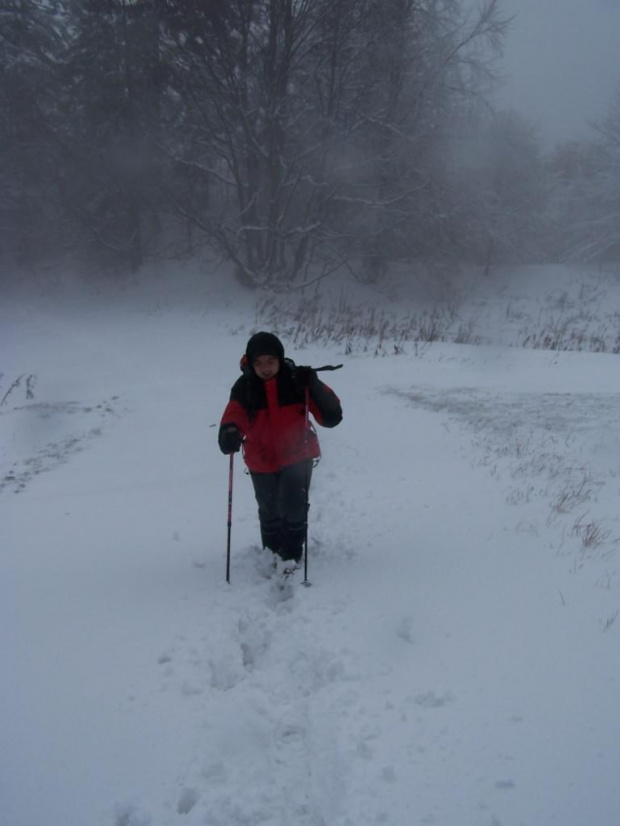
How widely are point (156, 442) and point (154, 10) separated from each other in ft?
62.4

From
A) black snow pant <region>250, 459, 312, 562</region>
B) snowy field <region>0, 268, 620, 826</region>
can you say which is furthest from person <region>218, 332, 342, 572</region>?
snowy field <region>0, 268, 620, 826</region>

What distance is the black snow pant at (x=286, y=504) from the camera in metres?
4.03

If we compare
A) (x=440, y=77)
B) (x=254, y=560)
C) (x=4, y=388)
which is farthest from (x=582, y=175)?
(x=254, y=560)

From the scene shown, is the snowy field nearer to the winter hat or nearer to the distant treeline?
the winter hat

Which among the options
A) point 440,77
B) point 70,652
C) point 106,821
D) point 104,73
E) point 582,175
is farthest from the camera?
point 582,175

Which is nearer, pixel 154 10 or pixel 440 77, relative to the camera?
pixel 154 10

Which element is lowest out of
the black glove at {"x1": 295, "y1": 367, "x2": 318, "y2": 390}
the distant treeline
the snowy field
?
the snowy field

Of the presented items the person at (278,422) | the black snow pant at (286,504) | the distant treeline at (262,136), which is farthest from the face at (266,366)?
the distant treeline at (262,136)

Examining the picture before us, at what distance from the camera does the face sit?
12.5 feet

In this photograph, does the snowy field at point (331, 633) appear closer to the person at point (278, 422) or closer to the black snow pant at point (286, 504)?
the black snow pant at point (286, 504)

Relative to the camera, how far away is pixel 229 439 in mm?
3742

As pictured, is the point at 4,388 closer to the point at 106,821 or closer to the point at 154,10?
the point at 106,821

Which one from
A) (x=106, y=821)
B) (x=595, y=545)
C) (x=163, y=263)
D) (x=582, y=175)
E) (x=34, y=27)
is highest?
(x=34, y=27)

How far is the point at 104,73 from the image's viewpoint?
21.9 metres
